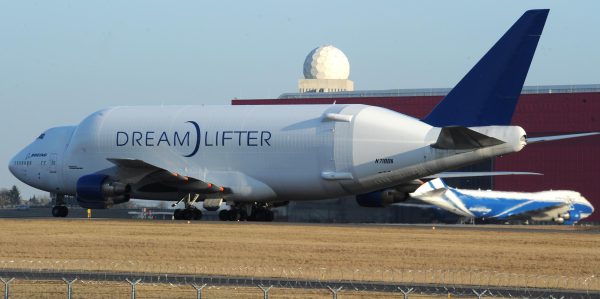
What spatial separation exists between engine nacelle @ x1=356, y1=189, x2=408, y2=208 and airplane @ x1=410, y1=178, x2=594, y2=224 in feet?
53.4

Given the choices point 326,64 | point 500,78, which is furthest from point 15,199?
point 500,78

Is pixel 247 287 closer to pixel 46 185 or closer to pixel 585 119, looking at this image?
pixel 46 185

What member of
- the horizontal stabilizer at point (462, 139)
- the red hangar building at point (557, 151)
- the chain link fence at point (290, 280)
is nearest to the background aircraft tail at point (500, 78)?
the horizontal stabilizer at point (462, 139)

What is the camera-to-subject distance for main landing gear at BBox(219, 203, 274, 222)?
198 ft

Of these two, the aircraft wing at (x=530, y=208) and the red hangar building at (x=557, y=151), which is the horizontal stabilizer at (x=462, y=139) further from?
the red hangar building at (x=557, y=151)

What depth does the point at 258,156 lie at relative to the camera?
188 ft

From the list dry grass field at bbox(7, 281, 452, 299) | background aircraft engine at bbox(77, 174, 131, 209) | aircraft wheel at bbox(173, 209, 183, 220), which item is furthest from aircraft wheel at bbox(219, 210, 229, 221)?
dry grass field at bbox(7, 281, 452, 299)

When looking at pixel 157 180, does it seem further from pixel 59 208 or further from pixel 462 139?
pixel 462 139

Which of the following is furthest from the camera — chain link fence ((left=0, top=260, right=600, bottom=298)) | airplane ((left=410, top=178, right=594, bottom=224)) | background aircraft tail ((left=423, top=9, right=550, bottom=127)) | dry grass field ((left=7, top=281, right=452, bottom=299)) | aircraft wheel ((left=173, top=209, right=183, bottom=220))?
airplane ((left=410, top=178, right=594, bottom=224))

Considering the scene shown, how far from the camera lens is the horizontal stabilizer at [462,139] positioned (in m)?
50.3

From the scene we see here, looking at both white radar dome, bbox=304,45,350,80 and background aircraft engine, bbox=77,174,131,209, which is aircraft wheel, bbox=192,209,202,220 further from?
Answer: white radar dome, bbox=304,45,350,80

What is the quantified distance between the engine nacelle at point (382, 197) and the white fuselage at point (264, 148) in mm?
3470

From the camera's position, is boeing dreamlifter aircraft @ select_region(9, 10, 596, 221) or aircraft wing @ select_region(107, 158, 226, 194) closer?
boeing dreamlifter aircraft @ select_region(9, 10, 596, 221)

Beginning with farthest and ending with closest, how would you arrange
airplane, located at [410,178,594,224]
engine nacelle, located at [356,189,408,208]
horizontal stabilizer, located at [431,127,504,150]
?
airplane, located at [410,178,594,224], engine nacelle, located at [356,189,408,208], horizontal stabilizer, located at [431,127,504,150]
